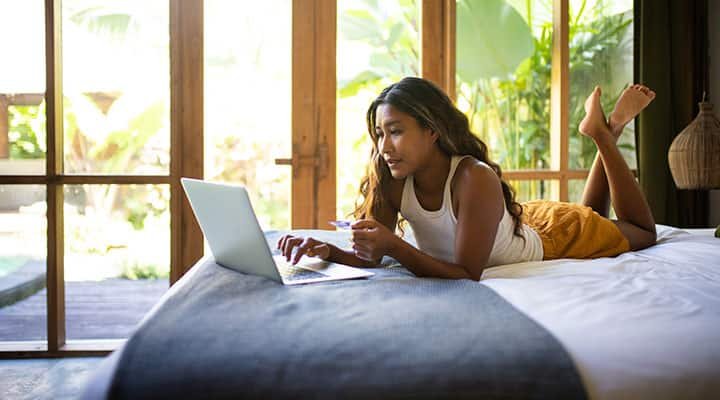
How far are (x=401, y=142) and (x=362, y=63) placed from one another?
64.7 inches

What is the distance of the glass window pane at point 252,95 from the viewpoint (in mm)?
2986

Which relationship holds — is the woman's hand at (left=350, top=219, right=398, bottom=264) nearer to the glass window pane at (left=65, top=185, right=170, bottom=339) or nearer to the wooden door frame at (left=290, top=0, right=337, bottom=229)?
the wooden door frame at (left=290, top=0, right=337, bottom=229)

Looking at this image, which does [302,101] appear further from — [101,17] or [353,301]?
[353,301]

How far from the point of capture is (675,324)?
1.01 meters

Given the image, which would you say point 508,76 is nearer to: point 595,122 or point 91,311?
point 595,122

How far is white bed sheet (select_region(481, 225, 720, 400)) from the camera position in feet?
2.92

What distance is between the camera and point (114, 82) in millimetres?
2947

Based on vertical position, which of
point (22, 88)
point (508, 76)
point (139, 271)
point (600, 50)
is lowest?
point (139, 271)

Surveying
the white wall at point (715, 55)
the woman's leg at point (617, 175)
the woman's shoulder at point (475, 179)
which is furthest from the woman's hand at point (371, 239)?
the white wall at point (715, 55)

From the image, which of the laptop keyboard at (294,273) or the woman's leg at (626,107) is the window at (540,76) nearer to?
the woman's leg at (626,107)

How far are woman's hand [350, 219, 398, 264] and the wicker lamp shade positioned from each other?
1827mm

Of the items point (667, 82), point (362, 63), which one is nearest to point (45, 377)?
point (362, 63)

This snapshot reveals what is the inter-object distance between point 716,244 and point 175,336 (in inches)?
63.5

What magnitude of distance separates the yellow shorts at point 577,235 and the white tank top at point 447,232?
117 mm
